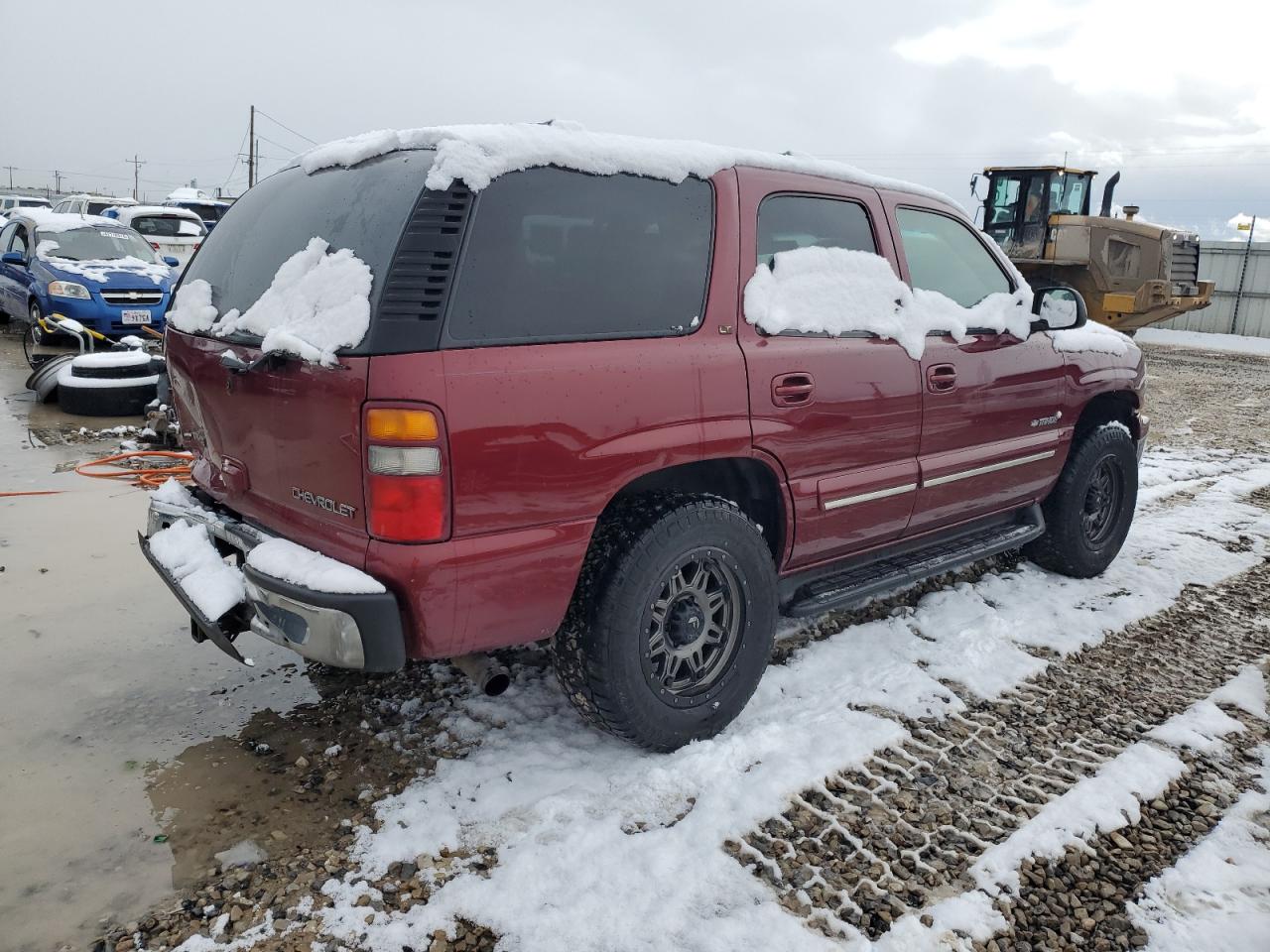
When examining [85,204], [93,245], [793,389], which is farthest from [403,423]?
[85,204]

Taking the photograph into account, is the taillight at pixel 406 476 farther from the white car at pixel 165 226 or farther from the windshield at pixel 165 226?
the windshield at pixel 165 226

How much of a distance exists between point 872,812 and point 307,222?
2519 millimetres

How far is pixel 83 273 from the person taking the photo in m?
10.7

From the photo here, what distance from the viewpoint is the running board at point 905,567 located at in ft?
11.0

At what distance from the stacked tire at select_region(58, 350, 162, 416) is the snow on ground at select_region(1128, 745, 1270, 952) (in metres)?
8.19

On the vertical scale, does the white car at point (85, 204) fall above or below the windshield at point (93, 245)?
above

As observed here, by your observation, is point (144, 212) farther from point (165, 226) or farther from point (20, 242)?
point (20, 242)

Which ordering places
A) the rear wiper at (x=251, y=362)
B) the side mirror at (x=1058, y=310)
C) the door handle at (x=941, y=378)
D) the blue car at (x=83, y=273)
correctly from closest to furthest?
the rear wiper at (x=251, y=362) → the door handle at (x=941, y=378) → the side mirror at (x=1058, y=310) → the blue car at (x=83, y=273)

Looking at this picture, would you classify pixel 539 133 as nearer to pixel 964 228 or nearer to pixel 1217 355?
pixel 964 228

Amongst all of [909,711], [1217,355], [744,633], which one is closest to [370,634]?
[744,633]

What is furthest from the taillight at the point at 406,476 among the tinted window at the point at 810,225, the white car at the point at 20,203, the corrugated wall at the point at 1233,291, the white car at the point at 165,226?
the white car at the point at 20,203

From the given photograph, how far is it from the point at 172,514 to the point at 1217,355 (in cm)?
1992

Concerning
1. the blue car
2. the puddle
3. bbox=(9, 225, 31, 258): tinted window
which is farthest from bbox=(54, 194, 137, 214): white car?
the puddle

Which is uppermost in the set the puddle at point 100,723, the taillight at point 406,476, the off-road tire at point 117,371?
the taillight at point 406,476
